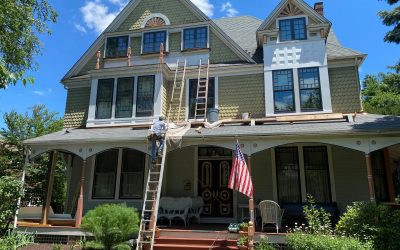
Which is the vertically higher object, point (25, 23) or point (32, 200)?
point (25, 23)

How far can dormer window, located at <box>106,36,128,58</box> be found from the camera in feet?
51.5

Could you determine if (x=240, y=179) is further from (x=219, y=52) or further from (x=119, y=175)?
(x=219, y=52)

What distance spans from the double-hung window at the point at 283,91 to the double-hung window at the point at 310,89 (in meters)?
0.38

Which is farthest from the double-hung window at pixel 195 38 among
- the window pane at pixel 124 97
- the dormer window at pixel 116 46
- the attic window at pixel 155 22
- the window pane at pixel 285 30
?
the window pane at pixel 285 30

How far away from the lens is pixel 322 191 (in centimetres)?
1164

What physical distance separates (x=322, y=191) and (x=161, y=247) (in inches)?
234

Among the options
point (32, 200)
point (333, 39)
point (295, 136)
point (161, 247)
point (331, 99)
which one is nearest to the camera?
point (161, 247)

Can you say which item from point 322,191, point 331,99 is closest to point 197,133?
point 322,191

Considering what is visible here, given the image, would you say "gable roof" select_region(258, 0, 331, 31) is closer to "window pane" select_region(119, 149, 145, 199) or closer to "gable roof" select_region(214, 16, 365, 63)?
"gable roof" select_region(214, 16, 365, 63)

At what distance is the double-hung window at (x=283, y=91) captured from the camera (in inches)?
516

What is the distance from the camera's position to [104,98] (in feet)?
47.6

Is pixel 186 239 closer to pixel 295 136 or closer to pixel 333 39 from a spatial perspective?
pixel 295 136

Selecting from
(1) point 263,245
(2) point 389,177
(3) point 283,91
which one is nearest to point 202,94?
(3) point 283,91

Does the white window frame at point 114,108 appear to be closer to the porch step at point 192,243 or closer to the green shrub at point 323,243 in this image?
the porch step at point 192,243
